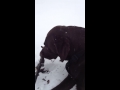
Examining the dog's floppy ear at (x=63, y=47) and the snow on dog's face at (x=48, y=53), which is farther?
the snow on dog's face at (x=48, y=53)

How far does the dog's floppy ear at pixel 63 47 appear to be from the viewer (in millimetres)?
2087

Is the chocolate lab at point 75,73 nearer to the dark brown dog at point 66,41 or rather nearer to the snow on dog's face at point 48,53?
the dark brown dog at point 66,41

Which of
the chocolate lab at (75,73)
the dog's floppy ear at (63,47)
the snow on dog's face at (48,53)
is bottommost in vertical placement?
the chocolate lab at (75,73)

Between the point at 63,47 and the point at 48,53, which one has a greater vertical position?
the point at 63,47

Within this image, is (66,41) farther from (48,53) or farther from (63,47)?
(48,53)

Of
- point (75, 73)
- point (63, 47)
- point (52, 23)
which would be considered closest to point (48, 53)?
point (63, 47)

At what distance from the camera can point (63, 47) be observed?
2.12m

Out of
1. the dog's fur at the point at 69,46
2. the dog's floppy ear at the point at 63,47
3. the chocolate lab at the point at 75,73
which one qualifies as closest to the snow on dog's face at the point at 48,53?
the dog's fur at the point at 69,46

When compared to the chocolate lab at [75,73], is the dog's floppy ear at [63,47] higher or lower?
higher
